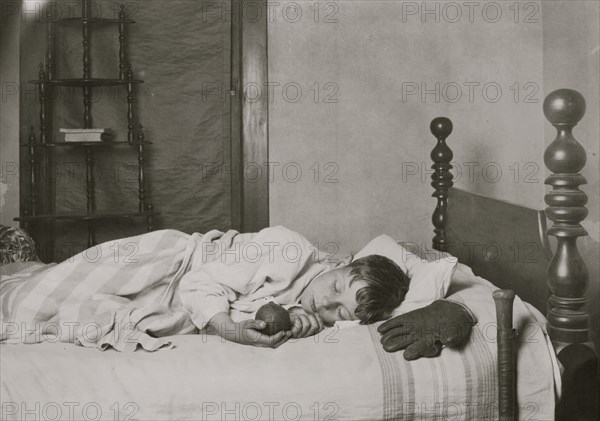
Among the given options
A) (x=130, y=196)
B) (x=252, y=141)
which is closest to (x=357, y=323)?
(x=252, y=141)

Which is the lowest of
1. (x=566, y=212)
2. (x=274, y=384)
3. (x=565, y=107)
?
(x=274, y=384)

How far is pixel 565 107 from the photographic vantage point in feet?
4.84

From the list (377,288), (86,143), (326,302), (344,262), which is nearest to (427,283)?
(377,288)

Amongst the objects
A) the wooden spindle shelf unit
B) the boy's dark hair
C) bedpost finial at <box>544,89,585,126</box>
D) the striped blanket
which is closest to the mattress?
the striped blanket

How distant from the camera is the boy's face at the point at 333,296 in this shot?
1.88 m

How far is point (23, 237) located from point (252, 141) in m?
1.33

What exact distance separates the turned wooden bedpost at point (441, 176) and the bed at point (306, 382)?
1322 mm

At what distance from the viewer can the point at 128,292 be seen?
6.54 ft

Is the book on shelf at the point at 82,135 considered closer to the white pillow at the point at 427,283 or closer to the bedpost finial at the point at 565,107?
the white pillow at the point at 427,283

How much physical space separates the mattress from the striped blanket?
0.41 feet

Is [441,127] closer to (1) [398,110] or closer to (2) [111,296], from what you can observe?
(1) [398,110]

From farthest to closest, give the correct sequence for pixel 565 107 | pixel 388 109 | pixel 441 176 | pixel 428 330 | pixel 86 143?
pixel 388 109 < pixel 86 143 < pixel 441 176 < pixel 428 330 < pixel 565 107

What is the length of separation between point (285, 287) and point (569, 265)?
842 mm

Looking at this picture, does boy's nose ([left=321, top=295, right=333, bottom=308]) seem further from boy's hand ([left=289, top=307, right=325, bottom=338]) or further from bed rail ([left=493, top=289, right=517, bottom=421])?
bed rail ([left=493, top=289, right=517, bottom=421])
